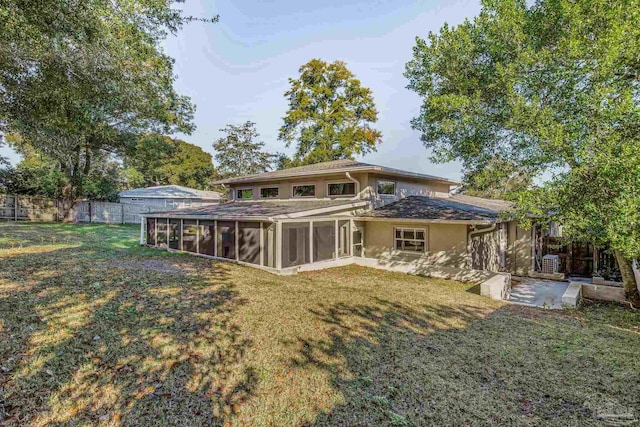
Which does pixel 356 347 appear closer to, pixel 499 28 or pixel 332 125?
pixel 499 28

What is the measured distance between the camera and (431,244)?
11.7 meters

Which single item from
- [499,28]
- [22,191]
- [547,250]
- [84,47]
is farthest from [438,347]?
[22,191]

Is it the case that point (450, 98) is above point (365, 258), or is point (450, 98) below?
above

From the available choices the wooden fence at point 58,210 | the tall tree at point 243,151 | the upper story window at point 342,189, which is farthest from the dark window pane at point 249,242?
the tall tree at point 243,151

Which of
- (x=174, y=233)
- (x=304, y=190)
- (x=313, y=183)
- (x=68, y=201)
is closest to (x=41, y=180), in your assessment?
(x=68, y=201)

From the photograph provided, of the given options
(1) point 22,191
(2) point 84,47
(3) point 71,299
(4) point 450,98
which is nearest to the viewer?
(3) point 71,299

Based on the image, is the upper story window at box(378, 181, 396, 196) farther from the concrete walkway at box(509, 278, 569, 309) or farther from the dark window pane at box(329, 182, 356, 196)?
the concrete walkway at box(509, 278, 569, 309)

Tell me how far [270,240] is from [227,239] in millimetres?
2307

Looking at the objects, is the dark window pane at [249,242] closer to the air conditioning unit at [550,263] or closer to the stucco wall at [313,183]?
the stucco wall at [313,183]

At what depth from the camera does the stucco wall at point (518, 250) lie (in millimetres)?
13109

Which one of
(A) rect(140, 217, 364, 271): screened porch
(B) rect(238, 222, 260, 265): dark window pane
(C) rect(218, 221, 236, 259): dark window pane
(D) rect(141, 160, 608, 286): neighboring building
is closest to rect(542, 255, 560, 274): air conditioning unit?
(D) rect(141, 160, 608, 286): neighboring building

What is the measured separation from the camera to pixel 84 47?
6730 millimetres

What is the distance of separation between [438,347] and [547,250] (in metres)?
11.0

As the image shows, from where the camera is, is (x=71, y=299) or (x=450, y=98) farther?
Result: (x=450, y=98)
